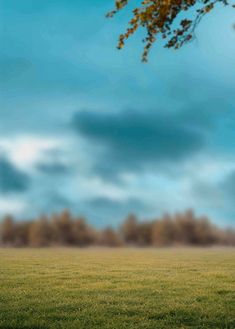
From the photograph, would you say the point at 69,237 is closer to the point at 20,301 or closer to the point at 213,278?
the point at 213,278

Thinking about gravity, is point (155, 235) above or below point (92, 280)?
above

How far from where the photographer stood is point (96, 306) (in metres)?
18.5

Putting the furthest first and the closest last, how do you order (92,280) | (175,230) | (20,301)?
(175,230), (92,280), (20,301)

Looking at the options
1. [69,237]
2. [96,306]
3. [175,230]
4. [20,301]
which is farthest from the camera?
[69,237]

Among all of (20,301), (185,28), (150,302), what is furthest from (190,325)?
(185,28)

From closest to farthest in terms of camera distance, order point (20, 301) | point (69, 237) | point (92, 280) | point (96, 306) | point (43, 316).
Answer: point (43, 316)
point (96, 306)
point (20, 301)
point (92, 280)
point (69, 237)

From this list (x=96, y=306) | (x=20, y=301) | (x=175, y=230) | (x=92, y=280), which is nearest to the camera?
(x=96, y=306)

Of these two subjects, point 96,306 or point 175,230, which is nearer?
point 96,306

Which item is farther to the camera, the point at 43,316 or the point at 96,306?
the point at 96,306

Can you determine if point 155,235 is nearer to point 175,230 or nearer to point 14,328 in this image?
point 175,230

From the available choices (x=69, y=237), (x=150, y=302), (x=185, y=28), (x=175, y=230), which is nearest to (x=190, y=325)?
(x=150, y=302)

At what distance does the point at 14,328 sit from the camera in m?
15.1

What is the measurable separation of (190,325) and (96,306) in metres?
4.14

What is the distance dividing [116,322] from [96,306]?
299cm
